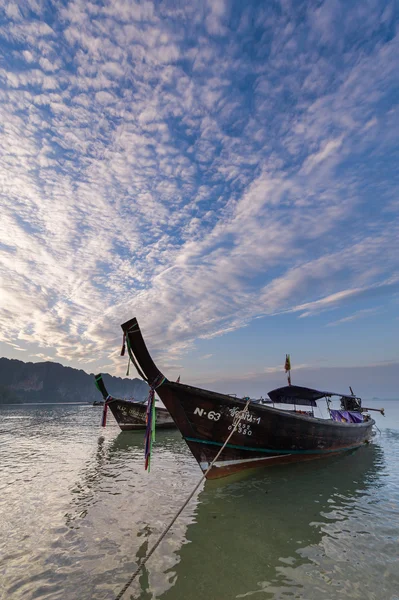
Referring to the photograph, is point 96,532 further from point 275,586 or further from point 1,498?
point 1,498

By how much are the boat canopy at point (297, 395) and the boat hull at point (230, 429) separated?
4406 millimetres

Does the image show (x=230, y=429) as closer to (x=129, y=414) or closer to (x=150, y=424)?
(x=150, y=424)

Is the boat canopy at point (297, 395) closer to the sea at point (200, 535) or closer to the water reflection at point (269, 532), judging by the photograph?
the sea at point (200, 535)

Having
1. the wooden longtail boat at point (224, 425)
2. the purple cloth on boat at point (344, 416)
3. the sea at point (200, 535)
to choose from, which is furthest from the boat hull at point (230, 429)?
the purple cloth on boat at point (344, 416)

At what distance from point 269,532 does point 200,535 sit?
1454mm

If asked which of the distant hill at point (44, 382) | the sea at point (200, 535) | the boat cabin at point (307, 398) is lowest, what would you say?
the sea at point (200, 535)

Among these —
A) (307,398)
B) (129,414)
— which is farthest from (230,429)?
(129,414)

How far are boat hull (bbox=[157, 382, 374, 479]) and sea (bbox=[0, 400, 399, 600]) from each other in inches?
24.3

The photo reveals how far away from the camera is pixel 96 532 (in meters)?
5.62

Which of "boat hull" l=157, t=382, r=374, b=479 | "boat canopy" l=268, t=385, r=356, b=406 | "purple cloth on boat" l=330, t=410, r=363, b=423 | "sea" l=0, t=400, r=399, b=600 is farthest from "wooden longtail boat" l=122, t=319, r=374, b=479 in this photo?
"purple cloth on boat" l=330, t=410, r=363, b=423

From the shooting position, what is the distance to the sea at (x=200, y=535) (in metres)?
4.08

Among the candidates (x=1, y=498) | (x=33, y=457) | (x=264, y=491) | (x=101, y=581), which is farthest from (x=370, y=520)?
(x=33, y=457)

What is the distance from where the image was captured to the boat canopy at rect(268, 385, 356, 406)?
1650 centimetres

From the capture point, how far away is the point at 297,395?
17.5 metres
